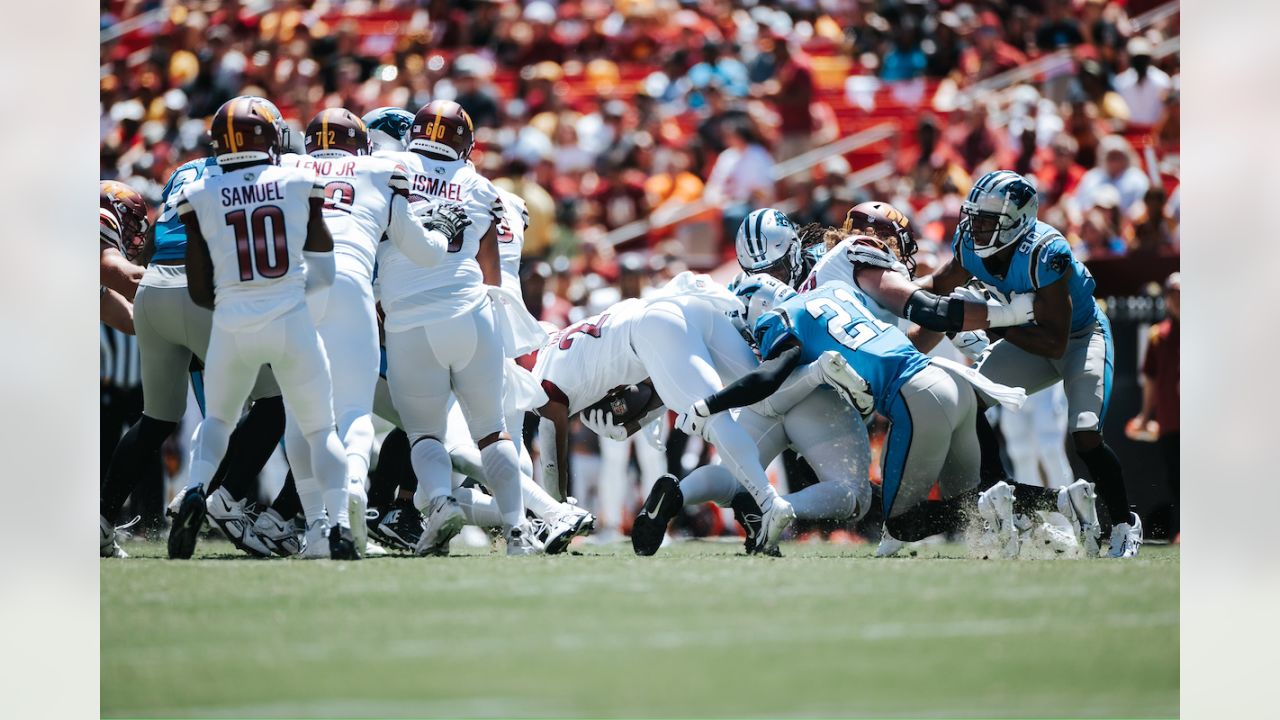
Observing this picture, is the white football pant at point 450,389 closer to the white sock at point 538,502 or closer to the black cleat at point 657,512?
the white sock at point 538,502

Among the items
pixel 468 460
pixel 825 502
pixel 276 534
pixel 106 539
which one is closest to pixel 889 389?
pixel 825 502

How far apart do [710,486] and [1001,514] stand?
1.17 metres

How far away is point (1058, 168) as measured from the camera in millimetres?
10844

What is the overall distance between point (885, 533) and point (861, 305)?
90 centimetres

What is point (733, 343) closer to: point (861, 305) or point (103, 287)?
point (861, 305)

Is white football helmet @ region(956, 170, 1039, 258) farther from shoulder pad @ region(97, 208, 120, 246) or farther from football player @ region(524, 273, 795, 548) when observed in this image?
shoulder pad @ region(97, 208, 120, 246)

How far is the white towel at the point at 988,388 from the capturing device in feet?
19.5

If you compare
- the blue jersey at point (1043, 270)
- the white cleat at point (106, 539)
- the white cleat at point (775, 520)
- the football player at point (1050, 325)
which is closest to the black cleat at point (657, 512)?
the white cleat at point (775, 520)

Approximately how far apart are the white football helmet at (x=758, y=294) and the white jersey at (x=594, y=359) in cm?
41

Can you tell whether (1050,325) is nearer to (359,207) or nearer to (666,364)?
(666,364)

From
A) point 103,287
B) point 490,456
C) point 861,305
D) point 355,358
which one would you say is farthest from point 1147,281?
point 103,287

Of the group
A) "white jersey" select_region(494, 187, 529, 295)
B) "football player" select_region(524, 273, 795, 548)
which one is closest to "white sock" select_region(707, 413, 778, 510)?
"football player" select_region(524, 273, 795, 548)

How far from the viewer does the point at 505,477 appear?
5996mm

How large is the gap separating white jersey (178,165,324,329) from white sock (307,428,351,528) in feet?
1.46
